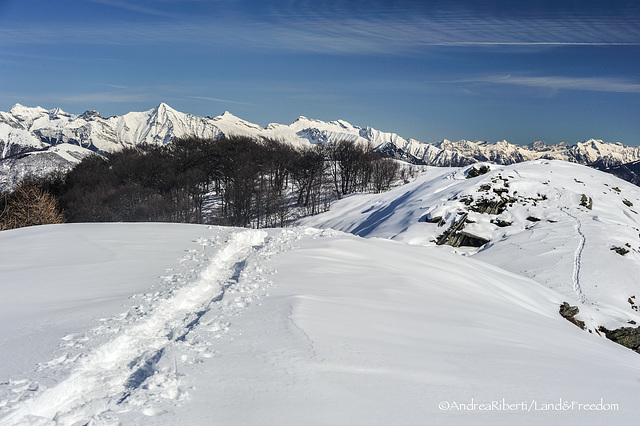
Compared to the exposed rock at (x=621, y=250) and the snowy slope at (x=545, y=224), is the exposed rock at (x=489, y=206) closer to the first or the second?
the snowy slope at (x=545, y=224)

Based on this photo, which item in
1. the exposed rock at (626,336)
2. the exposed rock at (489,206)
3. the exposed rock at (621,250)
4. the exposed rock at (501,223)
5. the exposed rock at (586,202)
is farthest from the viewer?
the exposed rock at (586,202)

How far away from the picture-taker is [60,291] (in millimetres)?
7293

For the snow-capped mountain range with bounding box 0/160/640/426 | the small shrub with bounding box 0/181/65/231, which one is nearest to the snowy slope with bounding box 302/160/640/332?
the snow-capped mountain range with bounding box 0/160/640/426

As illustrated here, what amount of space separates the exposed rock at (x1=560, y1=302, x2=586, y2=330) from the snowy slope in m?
0.57

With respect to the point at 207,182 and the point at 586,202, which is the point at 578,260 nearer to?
the point at 586,202

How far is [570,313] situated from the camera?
1341cm

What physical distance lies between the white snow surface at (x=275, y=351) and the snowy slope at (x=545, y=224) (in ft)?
36.2

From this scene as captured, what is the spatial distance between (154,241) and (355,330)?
977cm

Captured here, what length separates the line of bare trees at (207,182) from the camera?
36.0m

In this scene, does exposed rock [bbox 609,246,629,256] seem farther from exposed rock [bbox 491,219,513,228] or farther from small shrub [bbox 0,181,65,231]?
small shrub [bbox 0,181,65,231]

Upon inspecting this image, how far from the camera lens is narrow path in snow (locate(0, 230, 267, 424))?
354 centimetres

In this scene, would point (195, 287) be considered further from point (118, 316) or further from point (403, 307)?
point (403, 307)

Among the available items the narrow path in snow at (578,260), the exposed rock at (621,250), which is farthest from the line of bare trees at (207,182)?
the exposed rock at (621,250)

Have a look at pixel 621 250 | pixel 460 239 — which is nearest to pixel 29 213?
pixel 460 239
